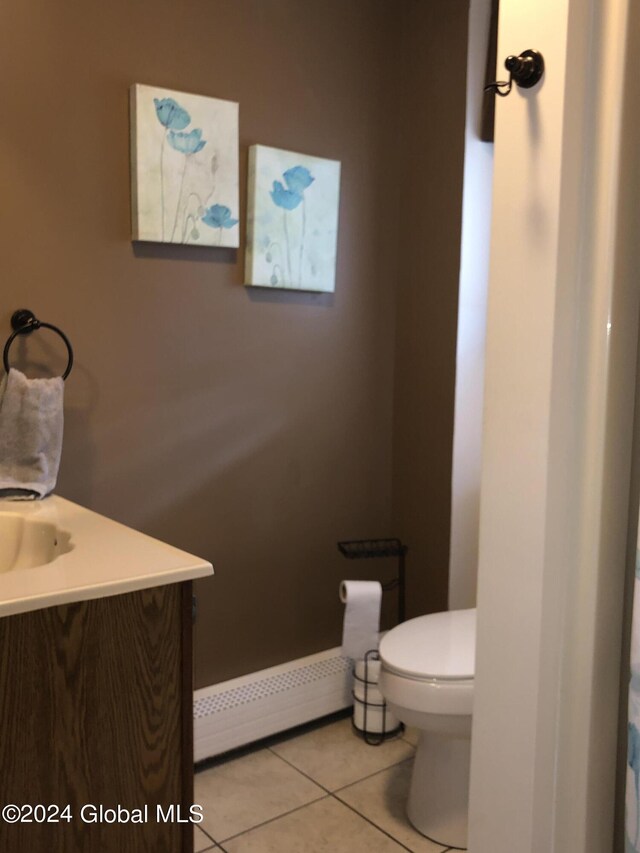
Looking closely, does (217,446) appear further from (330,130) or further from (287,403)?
(330,130)

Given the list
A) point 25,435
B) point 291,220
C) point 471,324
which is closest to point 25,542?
point 25,435

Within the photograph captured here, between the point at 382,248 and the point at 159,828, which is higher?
the point at 382,248

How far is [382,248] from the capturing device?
2518 mm

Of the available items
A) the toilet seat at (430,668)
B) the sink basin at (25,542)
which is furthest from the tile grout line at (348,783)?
the sink basin at (25,542)

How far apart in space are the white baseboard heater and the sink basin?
797mm

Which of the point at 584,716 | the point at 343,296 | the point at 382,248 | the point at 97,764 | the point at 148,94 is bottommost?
the point at 97,764

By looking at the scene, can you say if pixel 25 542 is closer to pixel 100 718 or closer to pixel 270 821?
pixel 100 718

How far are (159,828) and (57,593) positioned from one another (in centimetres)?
46

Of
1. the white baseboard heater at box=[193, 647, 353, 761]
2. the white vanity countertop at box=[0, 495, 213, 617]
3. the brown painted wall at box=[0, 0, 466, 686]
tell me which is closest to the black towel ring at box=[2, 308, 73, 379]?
the brown painted wall at box=[0, 0, 466, 686]

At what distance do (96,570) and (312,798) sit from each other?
113cm

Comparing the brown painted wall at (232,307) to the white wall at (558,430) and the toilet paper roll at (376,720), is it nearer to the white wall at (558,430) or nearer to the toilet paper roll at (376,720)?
the toilet paper roll at (376,720)

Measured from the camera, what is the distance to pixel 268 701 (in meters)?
2.24

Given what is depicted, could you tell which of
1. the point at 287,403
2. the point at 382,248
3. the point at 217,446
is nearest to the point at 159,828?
the point at 217,446

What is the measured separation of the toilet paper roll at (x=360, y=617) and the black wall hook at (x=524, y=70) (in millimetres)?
1643
